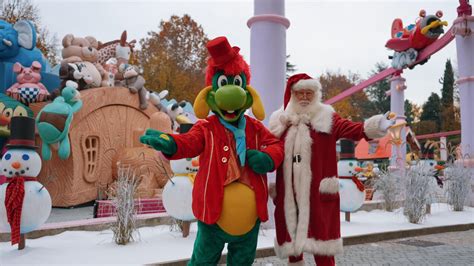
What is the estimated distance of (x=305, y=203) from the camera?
293cm

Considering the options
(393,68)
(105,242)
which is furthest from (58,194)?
(393,68)

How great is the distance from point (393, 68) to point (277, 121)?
11.4 meters

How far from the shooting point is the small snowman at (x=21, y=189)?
405 centimetres

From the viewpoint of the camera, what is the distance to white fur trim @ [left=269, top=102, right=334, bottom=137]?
3.04 meters

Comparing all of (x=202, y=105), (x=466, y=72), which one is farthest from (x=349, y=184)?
(x=466, y=72)

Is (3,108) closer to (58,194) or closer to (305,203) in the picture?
(58,194)

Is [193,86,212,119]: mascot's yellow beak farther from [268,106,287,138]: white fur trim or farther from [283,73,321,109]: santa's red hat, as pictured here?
[283,73,321,109]: santa's red hat

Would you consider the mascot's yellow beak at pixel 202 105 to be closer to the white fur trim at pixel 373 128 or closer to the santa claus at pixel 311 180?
the santa claus at pixel 311 180

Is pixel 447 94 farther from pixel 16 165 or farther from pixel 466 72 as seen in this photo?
pixel 16 165

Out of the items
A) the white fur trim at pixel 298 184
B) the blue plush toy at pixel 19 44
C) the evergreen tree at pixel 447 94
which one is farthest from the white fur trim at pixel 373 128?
the evergreen tree at pixel 447 94

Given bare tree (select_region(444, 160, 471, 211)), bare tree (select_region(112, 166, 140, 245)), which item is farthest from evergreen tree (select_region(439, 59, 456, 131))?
bare tree (select_region(112, 166, 140, 245))

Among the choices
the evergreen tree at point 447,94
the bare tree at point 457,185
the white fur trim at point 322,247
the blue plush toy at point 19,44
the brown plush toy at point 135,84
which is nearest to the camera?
the white fur trim at point 322,247

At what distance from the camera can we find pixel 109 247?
14.4 feet

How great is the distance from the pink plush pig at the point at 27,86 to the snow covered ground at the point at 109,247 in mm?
4746
